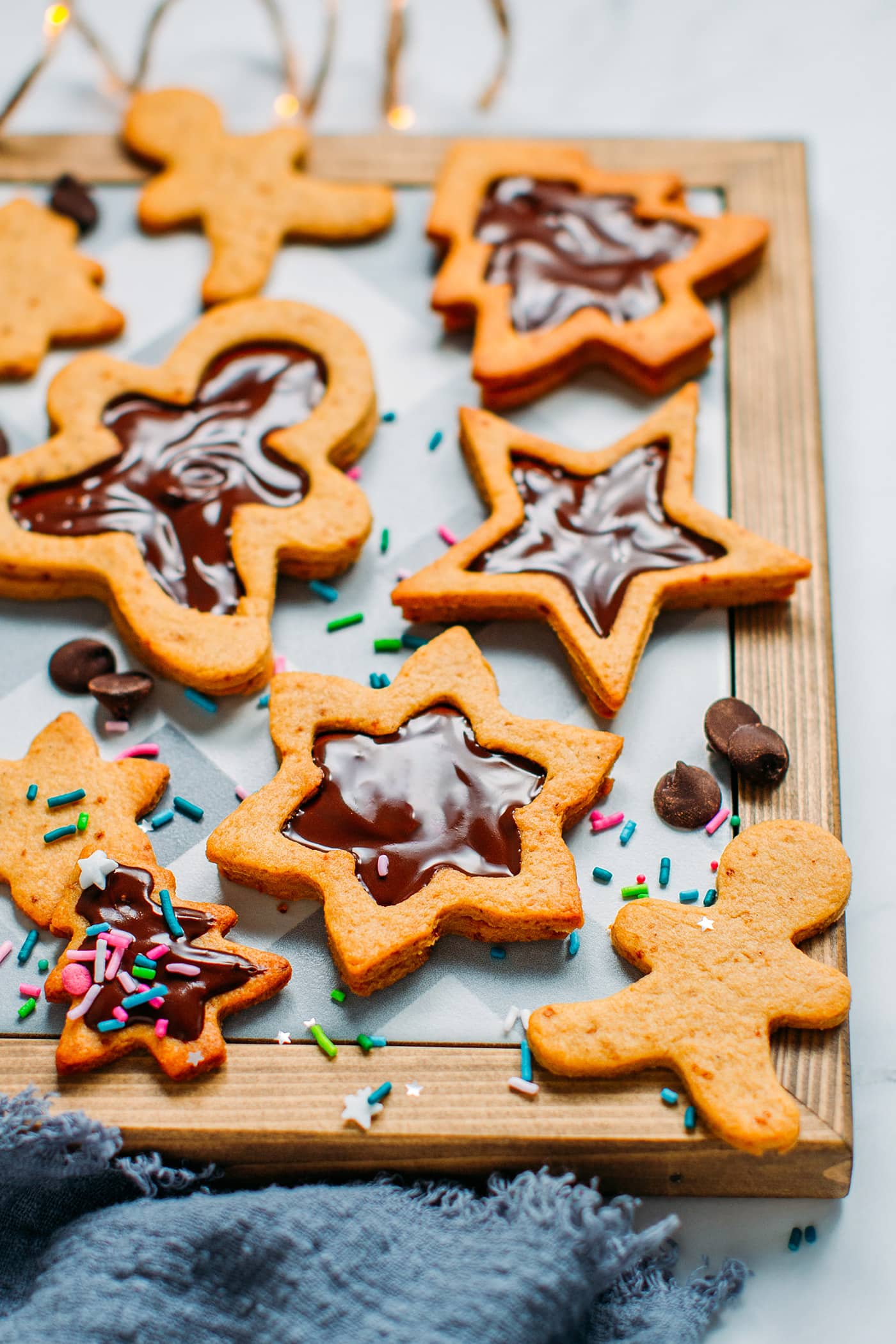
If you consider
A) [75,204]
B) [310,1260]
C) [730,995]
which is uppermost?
[75,204]

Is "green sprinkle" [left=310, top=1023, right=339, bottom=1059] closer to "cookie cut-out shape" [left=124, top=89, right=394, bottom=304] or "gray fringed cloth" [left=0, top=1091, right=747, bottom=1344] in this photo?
"gray fringed cloth" [left=0, top=1091, right=747, bottom=1344]

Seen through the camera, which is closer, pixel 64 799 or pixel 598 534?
pixel 64 799

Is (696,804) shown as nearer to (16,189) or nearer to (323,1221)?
(323,1221)

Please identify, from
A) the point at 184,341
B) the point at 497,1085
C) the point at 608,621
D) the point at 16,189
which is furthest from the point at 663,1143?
the point at 16,189

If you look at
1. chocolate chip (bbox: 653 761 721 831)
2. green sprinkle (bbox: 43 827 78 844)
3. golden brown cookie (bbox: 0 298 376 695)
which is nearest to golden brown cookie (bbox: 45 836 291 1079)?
green sprinkle (bbox: 43 827 78 844)

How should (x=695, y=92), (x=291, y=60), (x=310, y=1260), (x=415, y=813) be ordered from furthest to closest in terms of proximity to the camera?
1. (x=695, y=92)
2. (x=291, y=60)
3. (x=415, y=813)
4. (x=310, y=1260)

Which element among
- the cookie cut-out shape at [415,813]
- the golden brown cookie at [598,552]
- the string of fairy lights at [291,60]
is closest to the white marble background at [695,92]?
the string of fairy lights at [291,60]

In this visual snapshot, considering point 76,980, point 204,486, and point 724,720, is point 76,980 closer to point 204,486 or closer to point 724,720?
point 204,486

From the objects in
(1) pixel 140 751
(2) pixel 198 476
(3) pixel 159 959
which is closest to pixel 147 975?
(3) pixel 159 959
